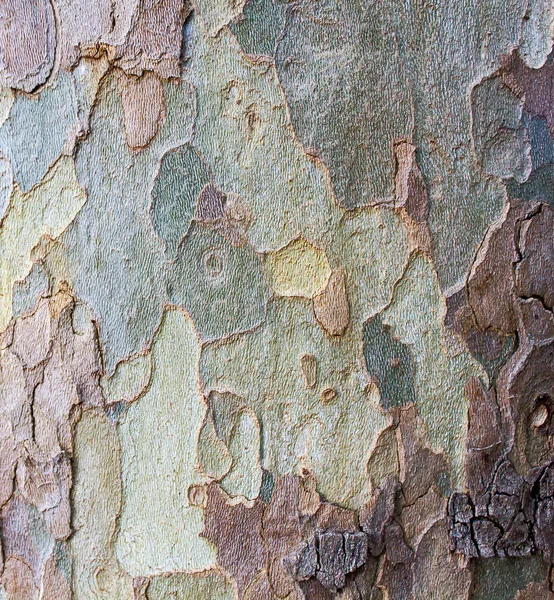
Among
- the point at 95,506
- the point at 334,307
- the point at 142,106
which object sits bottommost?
the point at 95,506

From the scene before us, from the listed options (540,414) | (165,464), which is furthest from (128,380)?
(540,414)

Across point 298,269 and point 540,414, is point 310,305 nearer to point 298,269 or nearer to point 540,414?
point 298,269

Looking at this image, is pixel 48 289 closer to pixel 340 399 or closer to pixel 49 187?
pixel 49 187

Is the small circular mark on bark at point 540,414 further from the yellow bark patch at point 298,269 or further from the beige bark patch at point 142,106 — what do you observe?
the beige bark patch at point 142,106

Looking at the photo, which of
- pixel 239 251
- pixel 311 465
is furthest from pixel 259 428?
pixel 239 251

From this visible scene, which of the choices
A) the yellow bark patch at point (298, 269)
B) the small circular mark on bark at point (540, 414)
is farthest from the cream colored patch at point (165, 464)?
the small circular mark on bark at point (540, 414)

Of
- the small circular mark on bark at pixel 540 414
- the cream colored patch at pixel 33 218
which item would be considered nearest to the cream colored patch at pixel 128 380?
the cream colored patch at pixel 33 218

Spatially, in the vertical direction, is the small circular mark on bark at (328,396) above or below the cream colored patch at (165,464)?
above

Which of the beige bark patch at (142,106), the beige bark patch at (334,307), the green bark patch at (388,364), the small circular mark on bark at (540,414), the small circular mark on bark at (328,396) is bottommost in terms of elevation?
the small circular mark on bark at (540,414)

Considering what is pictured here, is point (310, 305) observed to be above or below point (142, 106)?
below
